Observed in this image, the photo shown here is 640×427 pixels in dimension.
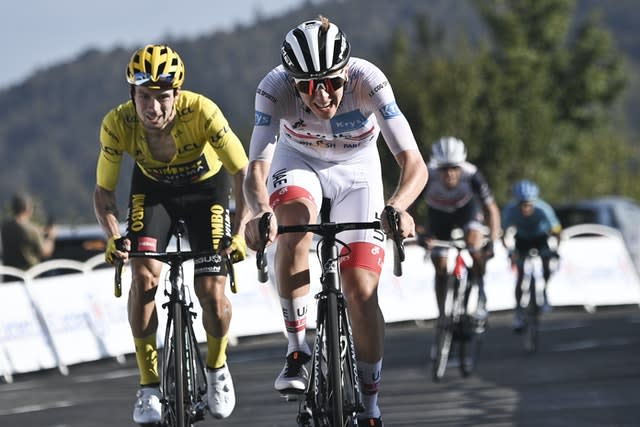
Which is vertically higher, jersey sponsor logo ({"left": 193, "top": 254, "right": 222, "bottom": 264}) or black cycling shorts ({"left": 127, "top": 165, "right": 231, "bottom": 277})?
black cycling shorts ({"left": 127, "top": 165, "right": 231, "bottom": 277})

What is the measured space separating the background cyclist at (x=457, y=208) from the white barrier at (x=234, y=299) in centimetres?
65

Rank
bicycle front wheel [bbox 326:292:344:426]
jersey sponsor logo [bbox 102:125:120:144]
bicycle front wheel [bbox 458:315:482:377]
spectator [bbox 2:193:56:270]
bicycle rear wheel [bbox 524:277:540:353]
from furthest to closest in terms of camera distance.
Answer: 1. spectator [bbox 2:193:56:270]
2. bicycle rear wheel [bbox 524:277:540:353]
3. bicycle front wheel [bbox 458:315:482:377]
4. jersey sponsor logo [bbox 102:125:120:144]
5. bicycle front wheel [bbox 326:292:344:426]

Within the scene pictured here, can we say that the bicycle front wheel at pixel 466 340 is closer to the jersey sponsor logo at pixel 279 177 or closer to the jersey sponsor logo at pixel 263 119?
the jersey sponsor logo at pixel 279 177

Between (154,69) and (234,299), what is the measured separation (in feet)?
38.0

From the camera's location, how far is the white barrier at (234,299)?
15.9 meters

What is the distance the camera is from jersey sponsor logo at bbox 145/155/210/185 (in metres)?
8.28

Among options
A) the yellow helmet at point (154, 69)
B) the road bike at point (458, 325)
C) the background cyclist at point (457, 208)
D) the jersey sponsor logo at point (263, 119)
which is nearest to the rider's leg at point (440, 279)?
the background cyclist at point (457, 208)

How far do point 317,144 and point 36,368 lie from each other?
9105mm

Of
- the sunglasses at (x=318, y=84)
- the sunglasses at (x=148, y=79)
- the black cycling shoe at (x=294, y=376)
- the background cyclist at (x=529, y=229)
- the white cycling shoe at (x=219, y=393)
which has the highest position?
the sunglasses at (x=148, y=79)

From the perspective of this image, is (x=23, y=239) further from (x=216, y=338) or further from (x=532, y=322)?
(x=216, y=338)

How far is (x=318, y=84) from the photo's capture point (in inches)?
279

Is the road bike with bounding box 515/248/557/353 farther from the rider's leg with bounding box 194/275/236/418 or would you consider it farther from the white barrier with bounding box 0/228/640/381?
the rider's leg with bounding box 194/275/236/418

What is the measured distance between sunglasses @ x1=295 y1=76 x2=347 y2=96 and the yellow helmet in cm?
100

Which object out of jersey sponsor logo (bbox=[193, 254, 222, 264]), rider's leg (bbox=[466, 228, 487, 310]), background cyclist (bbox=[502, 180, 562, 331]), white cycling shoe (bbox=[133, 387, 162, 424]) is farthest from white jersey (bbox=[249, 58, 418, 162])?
background cyclist (bbox=[502, 180, 562, 331])
